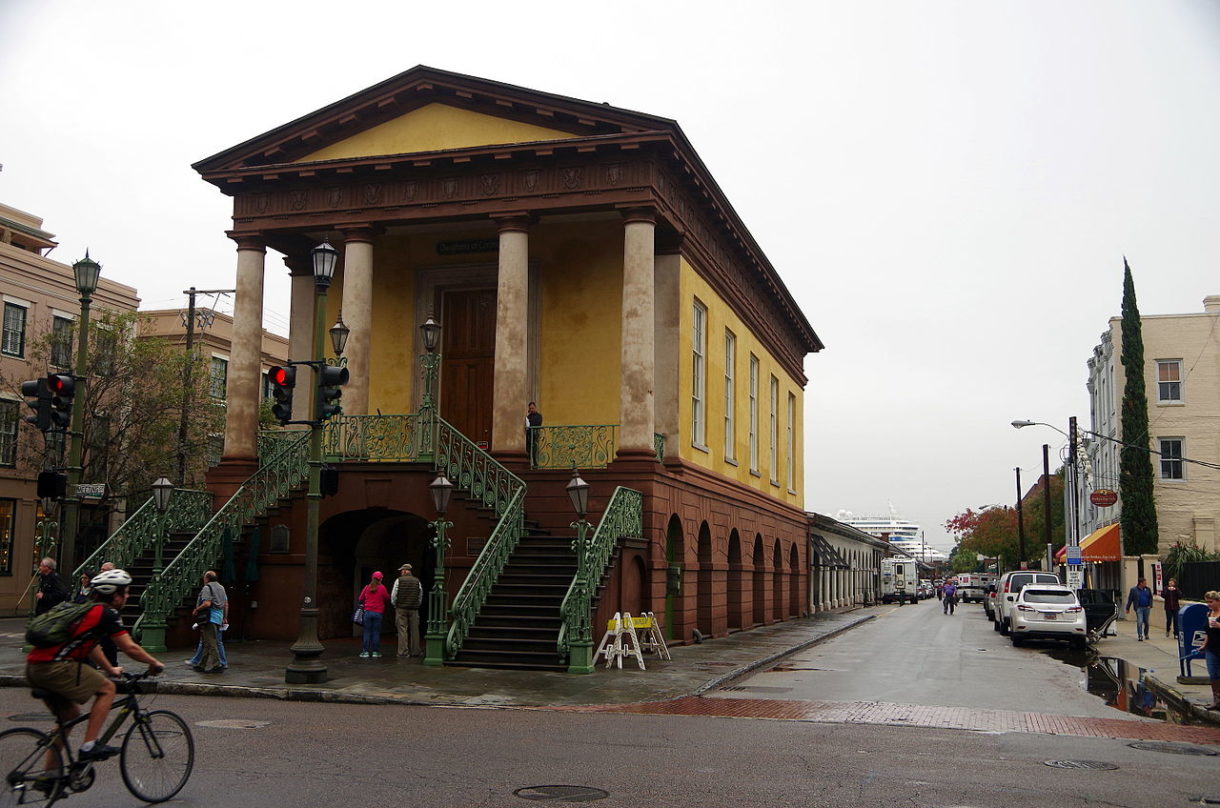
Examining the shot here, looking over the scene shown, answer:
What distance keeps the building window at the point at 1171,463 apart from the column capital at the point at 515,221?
33.1 meters

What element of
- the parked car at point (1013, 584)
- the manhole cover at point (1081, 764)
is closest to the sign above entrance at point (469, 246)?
the manhole cover at point (1081, 764)

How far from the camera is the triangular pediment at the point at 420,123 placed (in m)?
23.3

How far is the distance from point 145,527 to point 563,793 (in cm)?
1546

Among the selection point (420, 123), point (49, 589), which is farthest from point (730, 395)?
point (49, 589)

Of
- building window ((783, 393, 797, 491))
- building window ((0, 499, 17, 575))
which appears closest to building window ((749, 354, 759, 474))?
building window ((783, 393, 797, 491))

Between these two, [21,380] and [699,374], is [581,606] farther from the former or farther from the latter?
[21,380]

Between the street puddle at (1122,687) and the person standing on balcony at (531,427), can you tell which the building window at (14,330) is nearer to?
the person standing on balcony at (531,427)

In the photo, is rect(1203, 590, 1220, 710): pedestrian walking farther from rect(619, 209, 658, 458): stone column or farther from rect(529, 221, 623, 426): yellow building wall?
rect(529, 221, 623, 426): yellow building wall

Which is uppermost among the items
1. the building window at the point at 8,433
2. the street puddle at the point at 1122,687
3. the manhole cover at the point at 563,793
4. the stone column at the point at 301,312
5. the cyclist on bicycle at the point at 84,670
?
the stone column at the point at 301,312

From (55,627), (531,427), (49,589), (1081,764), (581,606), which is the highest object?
(531,427)

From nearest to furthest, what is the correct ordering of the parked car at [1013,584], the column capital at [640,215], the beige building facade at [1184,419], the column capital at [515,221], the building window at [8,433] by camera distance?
1. the column capital at [640,215]
2. the column capital at [515,221]
3. the parked car at [1013,584]
4. the building window at [8,433]
5. the beige building facade at [1184,419]

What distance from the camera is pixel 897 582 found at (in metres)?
77.6

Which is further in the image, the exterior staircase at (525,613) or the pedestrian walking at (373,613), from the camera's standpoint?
the pedestrian walking at (373,613)

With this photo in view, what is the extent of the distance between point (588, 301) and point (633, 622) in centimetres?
826
